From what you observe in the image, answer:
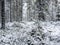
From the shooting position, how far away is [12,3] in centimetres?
1260

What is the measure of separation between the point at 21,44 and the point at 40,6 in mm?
1577

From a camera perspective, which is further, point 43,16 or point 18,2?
point 18,2

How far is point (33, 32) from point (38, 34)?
0.78 ft

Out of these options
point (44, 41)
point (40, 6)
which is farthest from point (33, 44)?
point (40, 6)

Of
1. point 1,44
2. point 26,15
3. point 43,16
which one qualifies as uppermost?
point 43,16

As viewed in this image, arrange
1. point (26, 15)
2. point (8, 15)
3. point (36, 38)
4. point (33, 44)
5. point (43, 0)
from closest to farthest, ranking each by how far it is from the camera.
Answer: point (33, 44) → point (36, 38) → point (43, 0) → point (8, 15) → point (26, 15)

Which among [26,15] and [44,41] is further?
[26,15]

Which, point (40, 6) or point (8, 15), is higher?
point (40, 6)

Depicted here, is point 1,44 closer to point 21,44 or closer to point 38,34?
point 21,44

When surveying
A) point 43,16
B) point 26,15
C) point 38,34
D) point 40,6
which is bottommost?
point 26,15

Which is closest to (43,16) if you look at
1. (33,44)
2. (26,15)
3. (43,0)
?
(43,0)

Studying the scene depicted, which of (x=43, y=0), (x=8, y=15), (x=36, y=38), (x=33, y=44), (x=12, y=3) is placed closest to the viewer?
(x=33, y=44)

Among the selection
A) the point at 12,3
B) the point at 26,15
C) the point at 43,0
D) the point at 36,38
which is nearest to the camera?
the point at 36,38

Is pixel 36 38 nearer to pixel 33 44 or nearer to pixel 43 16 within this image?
pixel 33 44
